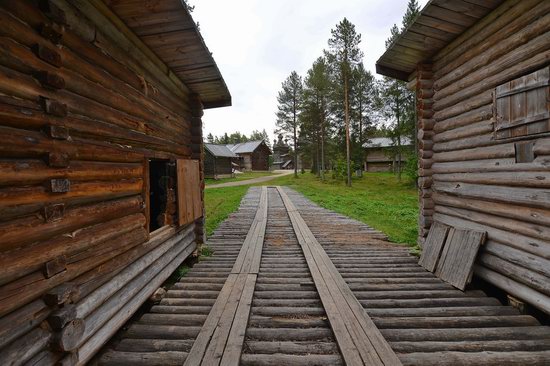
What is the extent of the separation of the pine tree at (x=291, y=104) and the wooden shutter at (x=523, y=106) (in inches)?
1355

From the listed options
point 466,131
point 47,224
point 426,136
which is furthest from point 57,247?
point 426,136

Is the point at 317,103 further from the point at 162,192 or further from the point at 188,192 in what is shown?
the point at 188,192

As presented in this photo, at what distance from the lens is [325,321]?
3734 mm

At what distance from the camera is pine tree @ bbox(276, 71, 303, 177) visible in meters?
39.1

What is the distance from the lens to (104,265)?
3283 millimetres

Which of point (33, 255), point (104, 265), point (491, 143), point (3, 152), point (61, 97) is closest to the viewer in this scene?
point (3, 152)

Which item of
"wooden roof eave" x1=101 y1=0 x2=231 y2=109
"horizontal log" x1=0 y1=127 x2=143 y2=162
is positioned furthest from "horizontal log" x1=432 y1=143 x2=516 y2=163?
"horizontal log" x1=0 y1=127 x2=143 y2=162

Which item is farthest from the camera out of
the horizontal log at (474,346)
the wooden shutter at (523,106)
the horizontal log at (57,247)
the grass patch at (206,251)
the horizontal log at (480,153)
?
the grass patch at (206,251)

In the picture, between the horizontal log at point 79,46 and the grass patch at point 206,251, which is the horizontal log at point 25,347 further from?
the grass patch at point 206,251

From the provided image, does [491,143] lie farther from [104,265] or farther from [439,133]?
[104,265]

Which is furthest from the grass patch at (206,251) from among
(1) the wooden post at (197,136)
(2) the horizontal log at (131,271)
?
(2) the horizontal log at (131,271)

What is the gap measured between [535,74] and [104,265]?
20.7ft

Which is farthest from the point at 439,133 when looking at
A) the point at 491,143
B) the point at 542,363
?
the point at 542,363

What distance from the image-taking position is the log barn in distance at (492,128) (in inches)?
148
